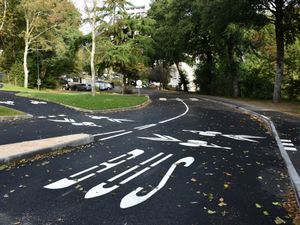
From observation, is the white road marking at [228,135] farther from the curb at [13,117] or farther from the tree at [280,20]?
the tree at [280,20]

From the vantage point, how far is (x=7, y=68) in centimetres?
5194

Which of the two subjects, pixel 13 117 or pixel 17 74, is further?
pixel 17 74

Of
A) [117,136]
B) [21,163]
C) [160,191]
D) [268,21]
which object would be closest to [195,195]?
[160,191]

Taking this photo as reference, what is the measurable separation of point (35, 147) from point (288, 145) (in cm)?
747

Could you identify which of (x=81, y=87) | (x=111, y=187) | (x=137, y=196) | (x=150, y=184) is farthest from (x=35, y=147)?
(x=81, y=87)

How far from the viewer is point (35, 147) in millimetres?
9258

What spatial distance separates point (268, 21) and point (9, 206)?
2771 cm

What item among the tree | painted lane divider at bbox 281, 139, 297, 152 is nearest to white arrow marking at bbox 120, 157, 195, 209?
painted lane divider at bbox 281, 139, 297, 152

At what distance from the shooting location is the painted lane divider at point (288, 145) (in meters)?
10.9

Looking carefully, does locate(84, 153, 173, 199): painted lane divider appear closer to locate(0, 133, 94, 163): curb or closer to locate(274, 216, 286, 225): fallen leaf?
locate(0, 133, 94, 163): curb

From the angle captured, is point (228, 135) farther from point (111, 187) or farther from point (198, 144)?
point (111, 187)

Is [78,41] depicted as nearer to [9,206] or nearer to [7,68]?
[7,68]

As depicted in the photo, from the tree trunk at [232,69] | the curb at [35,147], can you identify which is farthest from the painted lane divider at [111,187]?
the tree trunk at [232,69]

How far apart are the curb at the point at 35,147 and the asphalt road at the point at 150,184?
37 centimetres
